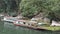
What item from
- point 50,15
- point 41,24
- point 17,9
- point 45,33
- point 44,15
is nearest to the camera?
point 45,33

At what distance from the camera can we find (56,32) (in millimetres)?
36562

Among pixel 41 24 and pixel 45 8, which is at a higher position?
pixel 45 8

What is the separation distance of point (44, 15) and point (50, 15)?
3.08 meters

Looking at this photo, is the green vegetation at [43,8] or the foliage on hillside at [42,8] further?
the foliage on hillside at [42,8]

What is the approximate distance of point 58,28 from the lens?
38.5 meters

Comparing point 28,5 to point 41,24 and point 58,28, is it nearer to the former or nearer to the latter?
point 41,24

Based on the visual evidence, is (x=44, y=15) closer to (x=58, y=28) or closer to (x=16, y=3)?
(x=58, y=28)

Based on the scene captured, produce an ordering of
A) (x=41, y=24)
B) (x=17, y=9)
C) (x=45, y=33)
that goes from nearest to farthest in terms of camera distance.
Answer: (x=45, y=33)
(x=41, y=24)
(x=17, y=9)

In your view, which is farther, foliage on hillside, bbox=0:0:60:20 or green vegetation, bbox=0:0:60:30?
foliage on hillside, bbox=0:0:60:20

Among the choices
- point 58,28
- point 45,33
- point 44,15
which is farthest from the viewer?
point 44,15

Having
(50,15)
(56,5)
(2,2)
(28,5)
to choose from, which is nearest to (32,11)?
(28,5)

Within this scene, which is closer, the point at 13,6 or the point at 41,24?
the point at 41,24

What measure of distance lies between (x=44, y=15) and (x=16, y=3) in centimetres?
1677

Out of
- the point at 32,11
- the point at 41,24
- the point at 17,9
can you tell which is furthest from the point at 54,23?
the point at 17,9
